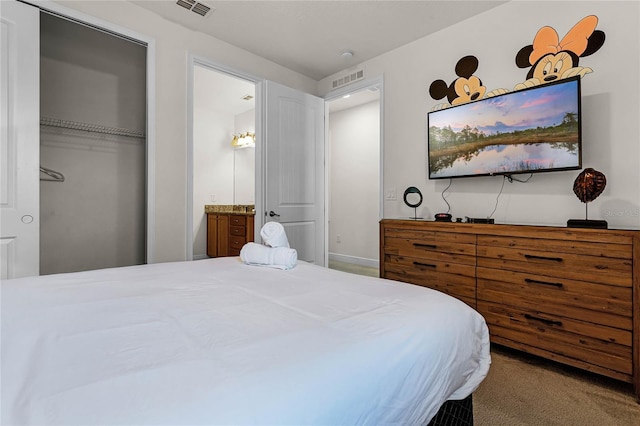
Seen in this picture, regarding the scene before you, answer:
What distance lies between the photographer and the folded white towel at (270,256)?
169cm

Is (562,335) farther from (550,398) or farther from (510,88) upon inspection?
(510,88)

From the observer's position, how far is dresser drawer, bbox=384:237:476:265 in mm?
2422

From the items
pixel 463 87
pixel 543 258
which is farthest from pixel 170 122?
pixel 543 258

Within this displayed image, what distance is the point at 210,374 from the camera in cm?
64

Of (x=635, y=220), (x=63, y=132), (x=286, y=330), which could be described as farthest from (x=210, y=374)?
(x=63, y=132)

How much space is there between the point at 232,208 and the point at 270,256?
3818mm

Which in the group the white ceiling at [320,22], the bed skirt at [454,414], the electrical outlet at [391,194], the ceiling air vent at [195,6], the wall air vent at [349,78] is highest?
the ceiling air vent at [195,6]

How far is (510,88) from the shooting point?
8.61 ft

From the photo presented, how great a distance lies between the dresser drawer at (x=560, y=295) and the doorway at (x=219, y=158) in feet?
14.2

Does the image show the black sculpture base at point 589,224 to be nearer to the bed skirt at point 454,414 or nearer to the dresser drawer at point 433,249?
the dresser drawer at point 433,249

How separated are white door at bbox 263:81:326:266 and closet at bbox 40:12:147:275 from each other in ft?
4.44

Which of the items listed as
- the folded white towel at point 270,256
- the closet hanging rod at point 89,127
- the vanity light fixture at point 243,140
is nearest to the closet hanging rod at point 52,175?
the closet hanging rod at point 89,127

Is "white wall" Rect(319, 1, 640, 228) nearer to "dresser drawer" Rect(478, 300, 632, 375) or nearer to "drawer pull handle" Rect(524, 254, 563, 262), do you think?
"drawer pull handle" Rect(524, 254, 563, 262)

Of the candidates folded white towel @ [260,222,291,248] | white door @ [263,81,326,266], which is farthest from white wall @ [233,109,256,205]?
folded white towel @ [260,222,291,248]
